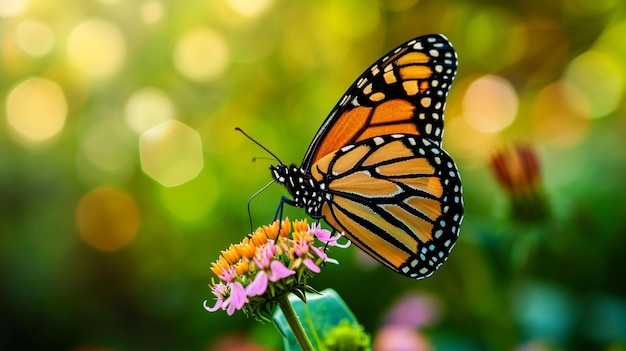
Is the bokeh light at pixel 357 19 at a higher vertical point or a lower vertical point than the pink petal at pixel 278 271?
higher

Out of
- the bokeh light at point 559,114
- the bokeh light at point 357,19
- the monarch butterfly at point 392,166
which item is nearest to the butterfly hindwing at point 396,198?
the monarch butterfly at point 392,166

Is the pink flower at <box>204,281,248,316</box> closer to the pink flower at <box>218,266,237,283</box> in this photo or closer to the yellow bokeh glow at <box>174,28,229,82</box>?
the pink flower at <box>218,266,237,283</box>

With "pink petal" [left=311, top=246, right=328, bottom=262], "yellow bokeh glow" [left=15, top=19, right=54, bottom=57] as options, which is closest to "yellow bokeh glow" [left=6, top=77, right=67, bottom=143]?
"yellow bokeh glow" [left=15, top=19, right=54, bottom=57]

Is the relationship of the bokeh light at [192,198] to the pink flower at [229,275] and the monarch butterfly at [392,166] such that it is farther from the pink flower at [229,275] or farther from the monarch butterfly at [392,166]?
the pink flower at [229,275]

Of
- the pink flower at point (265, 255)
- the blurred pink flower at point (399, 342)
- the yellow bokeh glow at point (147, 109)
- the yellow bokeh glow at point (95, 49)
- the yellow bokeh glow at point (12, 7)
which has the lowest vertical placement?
the blurred pink flower at point (399, 342)

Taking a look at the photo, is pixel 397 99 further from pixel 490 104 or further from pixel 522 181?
pixel 490 104

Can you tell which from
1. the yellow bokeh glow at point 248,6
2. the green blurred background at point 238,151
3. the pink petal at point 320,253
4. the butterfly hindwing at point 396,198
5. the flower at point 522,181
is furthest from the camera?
the yellow bokeh glow at point 248,6
